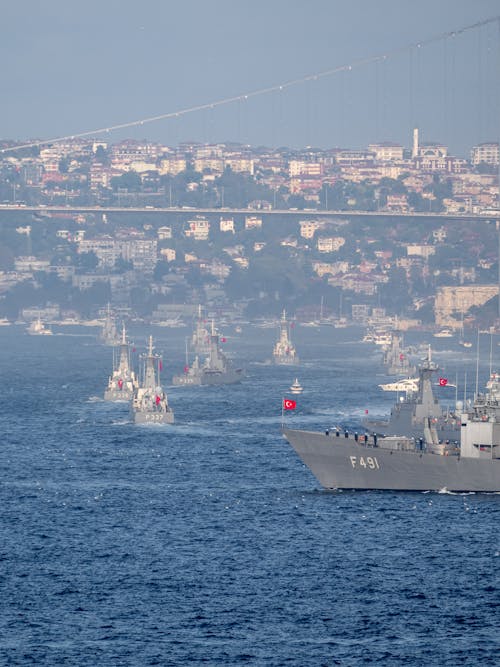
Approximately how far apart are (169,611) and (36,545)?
13250mm

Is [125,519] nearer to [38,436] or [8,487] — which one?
[8,487]

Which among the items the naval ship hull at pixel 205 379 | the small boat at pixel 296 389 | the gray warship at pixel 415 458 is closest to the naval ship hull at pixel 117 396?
the small boat at pixel 296 389

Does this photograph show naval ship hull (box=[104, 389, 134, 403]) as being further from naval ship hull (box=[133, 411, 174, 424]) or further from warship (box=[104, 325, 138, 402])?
naval ship hull (box=[133, 411, 174, 424])

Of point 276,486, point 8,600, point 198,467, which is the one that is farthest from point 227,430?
point 8,600

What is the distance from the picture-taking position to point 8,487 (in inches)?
3674

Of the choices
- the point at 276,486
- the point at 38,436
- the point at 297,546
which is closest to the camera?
the point at 297,546

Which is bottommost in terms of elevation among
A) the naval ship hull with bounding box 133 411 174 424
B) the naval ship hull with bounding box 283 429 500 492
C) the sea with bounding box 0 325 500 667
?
the sea with bounding box 0 325 500 667

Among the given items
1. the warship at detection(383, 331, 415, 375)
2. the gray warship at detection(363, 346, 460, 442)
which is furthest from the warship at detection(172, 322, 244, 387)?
the gray warship at detection(363, 346, 460, 442)

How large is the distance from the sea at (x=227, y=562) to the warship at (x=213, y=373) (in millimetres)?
52154

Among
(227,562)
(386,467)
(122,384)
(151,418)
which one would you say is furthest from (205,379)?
(227,562)

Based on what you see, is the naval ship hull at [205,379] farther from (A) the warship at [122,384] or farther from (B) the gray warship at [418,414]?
(B) the gray warship at [418,414]

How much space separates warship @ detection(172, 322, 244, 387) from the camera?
167375 millimetres

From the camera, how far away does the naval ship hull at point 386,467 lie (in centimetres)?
8406

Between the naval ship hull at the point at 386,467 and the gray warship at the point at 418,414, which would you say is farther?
the gray warship at the point at 418,414
